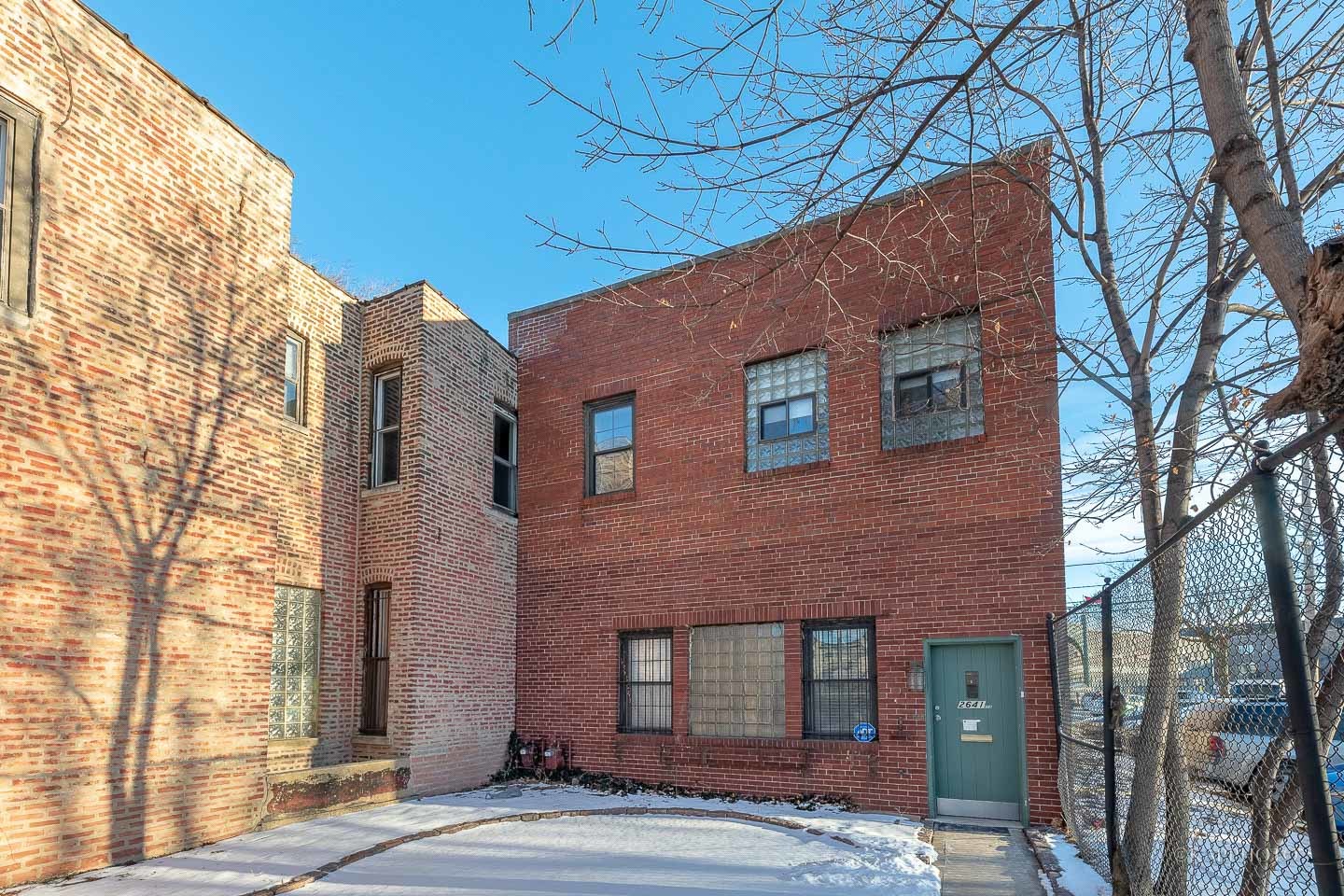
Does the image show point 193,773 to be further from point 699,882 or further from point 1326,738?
point 1326,738

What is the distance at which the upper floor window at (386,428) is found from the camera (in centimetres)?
1267

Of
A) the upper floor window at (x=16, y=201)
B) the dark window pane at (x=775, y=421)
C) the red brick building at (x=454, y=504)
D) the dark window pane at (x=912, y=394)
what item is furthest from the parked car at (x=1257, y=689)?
the upper floor window at (x=16, y=201)

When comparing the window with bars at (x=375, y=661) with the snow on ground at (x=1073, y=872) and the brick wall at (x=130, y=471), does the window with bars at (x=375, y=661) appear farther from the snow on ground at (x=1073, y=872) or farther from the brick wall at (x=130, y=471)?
the snow on ground at (x=1073, y=872)

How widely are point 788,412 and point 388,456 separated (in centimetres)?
575

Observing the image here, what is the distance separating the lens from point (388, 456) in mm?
12773

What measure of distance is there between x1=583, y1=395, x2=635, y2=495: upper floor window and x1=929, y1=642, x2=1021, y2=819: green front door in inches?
204

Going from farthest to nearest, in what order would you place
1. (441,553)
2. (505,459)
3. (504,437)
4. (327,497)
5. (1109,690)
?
(504,437)
(505,459)
(441,553)
(327,497)
(1109,690)

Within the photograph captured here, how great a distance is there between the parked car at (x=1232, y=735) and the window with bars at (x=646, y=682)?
7.97 metres

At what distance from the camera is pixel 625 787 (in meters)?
12.0

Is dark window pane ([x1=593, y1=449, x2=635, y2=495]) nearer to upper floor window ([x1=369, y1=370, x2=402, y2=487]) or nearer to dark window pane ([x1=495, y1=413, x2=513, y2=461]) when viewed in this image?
dark window pane ([x1=495, y1=413, x2=513, y2=461])

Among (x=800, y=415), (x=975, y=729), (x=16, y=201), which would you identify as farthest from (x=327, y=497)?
(x=975, y=729)

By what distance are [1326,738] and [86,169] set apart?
32.5 ft

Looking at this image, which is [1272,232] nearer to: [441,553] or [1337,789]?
[1337,789]

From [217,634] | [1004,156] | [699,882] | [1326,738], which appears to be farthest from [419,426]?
[1326,738]
